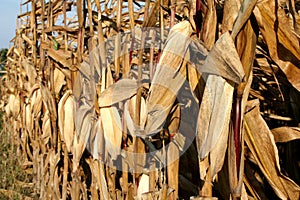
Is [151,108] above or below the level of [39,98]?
above

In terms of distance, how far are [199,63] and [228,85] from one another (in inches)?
4.2

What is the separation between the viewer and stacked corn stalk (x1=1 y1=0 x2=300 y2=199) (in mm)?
532

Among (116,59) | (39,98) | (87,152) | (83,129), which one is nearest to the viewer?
(116,59)

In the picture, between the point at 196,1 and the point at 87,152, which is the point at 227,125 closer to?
the point at 196,1

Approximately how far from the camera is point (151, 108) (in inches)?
25.7

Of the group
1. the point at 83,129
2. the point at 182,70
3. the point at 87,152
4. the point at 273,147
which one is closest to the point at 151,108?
the point at 182,70

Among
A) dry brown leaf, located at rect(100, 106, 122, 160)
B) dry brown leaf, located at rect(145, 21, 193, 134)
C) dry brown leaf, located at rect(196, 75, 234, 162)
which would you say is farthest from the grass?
dry brown leaf, located at rect(196, 75, 234, 162)

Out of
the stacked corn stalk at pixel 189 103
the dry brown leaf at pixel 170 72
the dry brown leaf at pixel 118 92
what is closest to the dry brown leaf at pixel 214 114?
the stacked corn stalk at pixel 189 103

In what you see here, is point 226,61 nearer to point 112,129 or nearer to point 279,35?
point 279,35

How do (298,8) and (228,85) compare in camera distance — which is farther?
(298,8)

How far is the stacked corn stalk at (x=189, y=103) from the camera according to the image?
532mm

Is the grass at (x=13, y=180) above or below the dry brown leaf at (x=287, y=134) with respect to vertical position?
below

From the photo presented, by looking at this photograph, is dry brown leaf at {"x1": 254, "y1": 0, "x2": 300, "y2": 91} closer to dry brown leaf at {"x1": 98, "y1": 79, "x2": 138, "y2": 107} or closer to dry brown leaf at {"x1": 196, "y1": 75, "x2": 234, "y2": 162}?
dry brown leaf at {"x1": 196, "y1": 75, "x2": 234, "y2": 162}

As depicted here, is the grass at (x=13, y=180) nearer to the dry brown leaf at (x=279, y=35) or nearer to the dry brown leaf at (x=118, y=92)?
the dry brown leaf at (x=118, y=92)
